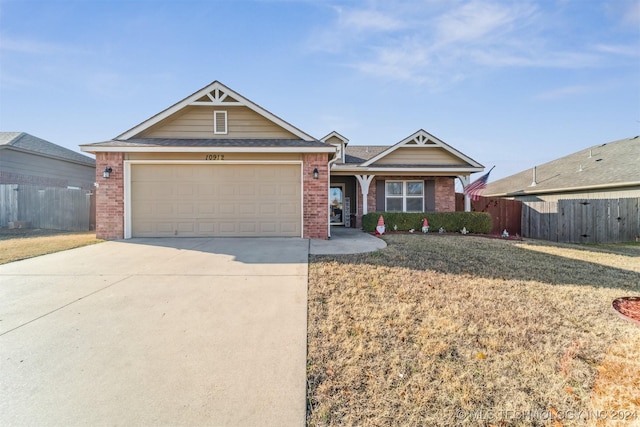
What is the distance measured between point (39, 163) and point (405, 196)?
66.0 ft

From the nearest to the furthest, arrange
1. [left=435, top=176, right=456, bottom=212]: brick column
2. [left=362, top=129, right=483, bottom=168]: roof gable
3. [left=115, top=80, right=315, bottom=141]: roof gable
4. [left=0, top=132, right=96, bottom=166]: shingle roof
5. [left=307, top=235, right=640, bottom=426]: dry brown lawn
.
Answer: [left=307, top=235, right=640, bottom=426]: dry brown lawn, [left=115, top=80, right=315, bottom=141]: roof gable, [left=362, top=129, right=483, bottom=168]: roof gable, [left=435, top=176, right=456, bottom=212]: brick column, [left=0, top=132, right=96, bottom=166]: shingle roof

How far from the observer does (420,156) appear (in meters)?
13.8

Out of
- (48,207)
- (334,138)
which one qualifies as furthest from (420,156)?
(48,207)

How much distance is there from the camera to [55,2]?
8156mm

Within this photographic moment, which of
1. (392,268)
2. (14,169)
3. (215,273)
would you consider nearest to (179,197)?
(215,273)

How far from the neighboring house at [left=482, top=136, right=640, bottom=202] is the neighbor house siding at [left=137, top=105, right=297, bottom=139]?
1526 centimetres

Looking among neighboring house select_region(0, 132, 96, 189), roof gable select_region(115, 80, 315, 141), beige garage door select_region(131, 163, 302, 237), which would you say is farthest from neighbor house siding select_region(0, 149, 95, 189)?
beige garage door select_region(131, 163, 302, 237)

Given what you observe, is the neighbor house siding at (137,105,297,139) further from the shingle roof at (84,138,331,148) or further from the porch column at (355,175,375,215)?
the porch column at (355,175,375,215)

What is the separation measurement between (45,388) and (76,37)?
11433mm

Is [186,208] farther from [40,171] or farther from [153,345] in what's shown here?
[40,171]

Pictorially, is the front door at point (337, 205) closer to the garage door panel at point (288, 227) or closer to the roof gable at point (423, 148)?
the roof gable at point (423, 148)

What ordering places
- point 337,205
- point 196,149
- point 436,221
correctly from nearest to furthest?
point 196,149
point 436,221
point 337,205

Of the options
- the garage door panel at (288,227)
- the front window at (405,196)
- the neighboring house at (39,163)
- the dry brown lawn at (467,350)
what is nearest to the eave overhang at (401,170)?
the front window at (405,196)

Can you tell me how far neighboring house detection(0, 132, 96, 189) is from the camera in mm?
14227
